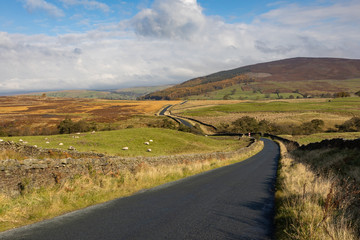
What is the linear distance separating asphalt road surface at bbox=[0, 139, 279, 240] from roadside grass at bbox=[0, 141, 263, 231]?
699 mm

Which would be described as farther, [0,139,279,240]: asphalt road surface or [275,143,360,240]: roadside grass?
[0,139,279,240]: asphalt road surface

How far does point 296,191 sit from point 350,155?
10691 mm

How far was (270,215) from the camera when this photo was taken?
9.14 metres

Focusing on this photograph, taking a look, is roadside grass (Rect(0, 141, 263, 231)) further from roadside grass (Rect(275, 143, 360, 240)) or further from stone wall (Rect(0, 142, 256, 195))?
roadside grass (Rect(275, 143, 360, 240))

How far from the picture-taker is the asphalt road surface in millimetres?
7238

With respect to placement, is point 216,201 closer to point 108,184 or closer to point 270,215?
point 270,215

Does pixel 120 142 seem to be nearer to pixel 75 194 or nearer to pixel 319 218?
pixel 75 194

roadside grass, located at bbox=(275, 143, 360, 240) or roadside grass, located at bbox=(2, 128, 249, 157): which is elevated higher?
roadside grass, located at bbox=(275, 143, 360, 240)

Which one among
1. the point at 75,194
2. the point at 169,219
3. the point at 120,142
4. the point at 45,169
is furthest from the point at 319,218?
the point at 120,142

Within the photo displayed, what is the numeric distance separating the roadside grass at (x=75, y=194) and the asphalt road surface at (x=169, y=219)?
70cm

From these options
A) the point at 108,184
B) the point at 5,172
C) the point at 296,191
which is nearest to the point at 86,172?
the point at 108,184

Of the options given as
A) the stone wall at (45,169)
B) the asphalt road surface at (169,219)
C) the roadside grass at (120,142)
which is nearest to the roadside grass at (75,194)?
the stone wall at (45,169)

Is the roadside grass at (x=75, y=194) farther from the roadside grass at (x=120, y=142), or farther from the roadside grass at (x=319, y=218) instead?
the roadside grass at (x=120, y=142)

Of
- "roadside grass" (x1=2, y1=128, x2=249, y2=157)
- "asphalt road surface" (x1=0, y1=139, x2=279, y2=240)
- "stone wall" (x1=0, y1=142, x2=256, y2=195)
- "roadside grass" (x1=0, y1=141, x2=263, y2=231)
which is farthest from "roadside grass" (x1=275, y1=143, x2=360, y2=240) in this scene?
"roadside grass" (x1=2, y1=128, x2=249, y2=157)
